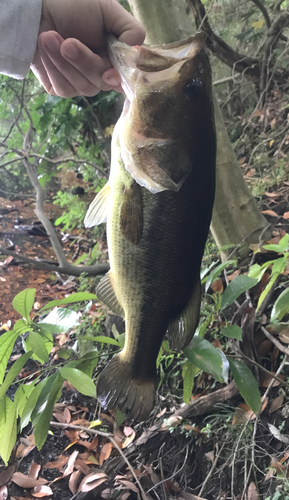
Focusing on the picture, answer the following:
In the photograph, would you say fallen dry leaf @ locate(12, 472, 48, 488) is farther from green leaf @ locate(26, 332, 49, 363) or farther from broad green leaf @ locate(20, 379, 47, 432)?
green leaf @ locate(26, 332, 49, 363)

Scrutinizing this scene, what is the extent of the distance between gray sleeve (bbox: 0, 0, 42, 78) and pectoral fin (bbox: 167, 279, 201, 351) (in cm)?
76

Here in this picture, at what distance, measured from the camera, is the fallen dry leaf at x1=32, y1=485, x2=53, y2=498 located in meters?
1.60

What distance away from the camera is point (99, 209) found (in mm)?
938

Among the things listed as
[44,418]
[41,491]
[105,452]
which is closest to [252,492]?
[105,452]

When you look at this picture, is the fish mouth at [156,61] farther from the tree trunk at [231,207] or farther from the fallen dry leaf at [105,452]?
the fallen dry leaf at [105,452]

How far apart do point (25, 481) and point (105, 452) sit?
1.34 ft

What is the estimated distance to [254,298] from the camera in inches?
69.2

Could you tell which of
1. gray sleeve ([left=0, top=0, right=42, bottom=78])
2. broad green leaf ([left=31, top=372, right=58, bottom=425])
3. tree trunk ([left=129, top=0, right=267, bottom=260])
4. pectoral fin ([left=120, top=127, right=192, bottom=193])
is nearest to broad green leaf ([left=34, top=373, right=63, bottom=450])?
broad green leaf ([left=31, top=372, right=58, bottom=425])

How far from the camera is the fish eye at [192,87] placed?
2.53 feet

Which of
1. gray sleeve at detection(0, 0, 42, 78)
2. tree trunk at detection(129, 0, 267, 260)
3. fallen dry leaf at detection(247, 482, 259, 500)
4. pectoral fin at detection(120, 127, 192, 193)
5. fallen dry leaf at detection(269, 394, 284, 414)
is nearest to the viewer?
pectoral fin at detection(120, 127, 192, 193)

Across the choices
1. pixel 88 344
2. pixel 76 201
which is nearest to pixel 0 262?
pixel 76 201

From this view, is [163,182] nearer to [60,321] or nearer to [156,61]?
[156,61]

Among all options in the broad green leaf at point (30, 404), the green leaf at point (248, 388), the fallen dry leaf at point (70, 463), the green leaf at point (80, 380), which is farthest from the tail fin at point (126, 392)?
the fallen dry leaf at point (70, 463)

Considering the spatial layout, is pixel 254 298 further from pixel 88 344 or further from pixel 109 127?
pixel 109 127
